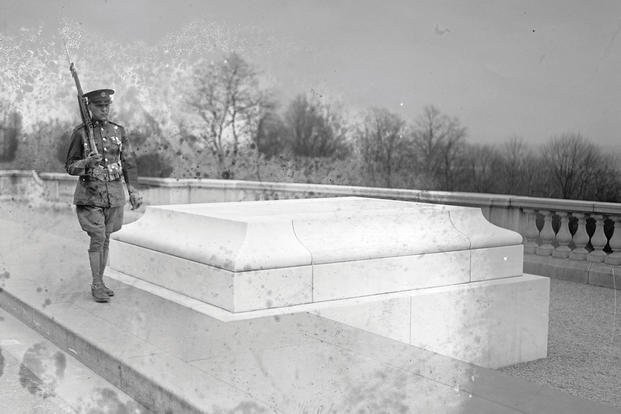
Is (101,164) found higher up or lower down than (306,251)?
higher up

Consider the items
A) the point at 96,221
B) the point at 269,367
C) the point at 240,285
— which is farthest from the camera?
the point at 96,221

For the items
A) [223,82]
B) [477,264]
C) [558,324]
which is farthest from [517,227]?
[223,82]

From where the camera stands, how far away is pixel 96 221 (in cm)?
686

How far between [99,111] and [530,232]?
6.87 m

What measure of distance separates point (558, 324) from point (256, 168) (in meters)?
12.0

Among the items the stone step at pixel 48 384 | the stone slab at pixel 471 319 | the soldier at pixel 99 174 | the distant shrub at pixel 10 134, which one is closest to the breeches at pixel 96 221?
the soldier at pixel 99 174

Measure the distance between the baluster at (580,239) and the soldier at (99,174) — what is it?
6.34 metres

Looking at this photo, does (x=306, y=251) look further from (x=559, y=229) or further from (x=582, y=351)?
(x=559, y=229)

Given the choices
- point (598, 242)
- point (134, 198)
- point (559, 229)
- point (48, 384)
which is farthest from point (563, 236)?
point (48, 384)

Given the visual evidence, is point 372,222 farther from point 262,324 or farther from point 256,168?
point 256,168

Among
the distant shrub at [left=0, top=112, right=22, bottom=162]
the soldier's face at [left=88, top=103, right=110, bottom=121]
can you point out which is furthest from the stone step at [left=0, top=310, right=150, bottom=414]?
the distant shrub at [left=0, top=112, right=22, bottom=162]

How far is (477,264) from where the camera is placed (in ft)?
22.1

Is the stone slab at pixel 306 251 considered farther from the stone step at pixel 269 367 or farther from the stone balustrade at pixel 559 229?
the stone balustrade at pixel 559 229

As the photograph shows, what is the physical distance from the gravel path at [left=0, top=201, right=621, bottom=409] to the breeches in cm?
349
